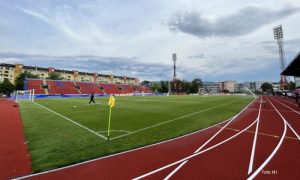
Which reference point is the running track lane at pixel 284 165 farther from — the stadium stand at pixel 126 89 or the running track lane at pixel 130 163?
the stadium stand at pixel 126 89

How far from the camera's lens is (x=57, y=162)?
22.9 ft

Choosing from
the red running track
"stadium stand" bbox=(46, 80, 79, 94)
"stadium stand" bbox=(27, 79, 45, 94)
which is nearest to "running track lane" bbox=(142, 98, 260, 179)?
the red running track

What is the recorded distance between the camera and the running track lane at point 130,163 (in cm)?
606

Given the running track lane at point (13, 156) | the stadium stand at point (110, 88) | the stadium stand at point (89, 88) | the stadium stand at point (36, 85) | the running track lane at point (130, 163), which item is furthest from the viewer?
the stadium stand at point (110, 88)

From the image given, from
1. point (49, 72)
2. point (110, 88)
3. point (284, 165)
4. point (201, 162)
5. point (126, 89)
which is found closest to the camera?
point (284, 165)

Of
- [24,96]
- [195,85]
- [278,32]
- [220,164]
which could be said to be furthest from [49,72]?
[220,164]

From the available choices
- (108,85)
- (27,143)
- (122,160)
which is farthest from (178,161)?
(108,85)

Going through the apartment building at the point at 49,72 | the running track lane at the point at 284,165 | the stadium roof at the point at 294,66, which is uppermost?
the apartment building at the point at 49,72

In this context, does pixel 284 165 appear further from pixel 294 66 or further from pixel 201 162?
pixel 294 66

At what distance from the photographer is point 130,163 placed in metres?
7.01

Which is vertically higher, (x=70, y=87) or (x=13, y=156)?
(x=70, y=87)

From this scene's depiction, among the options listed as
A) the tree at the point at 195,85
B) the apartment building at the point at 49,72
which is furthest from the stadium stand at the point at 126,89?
the tree at the point at 195,85

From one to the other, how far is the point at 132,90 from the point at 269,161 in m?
111

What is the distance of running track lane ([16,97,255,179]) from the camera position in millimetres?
6062
